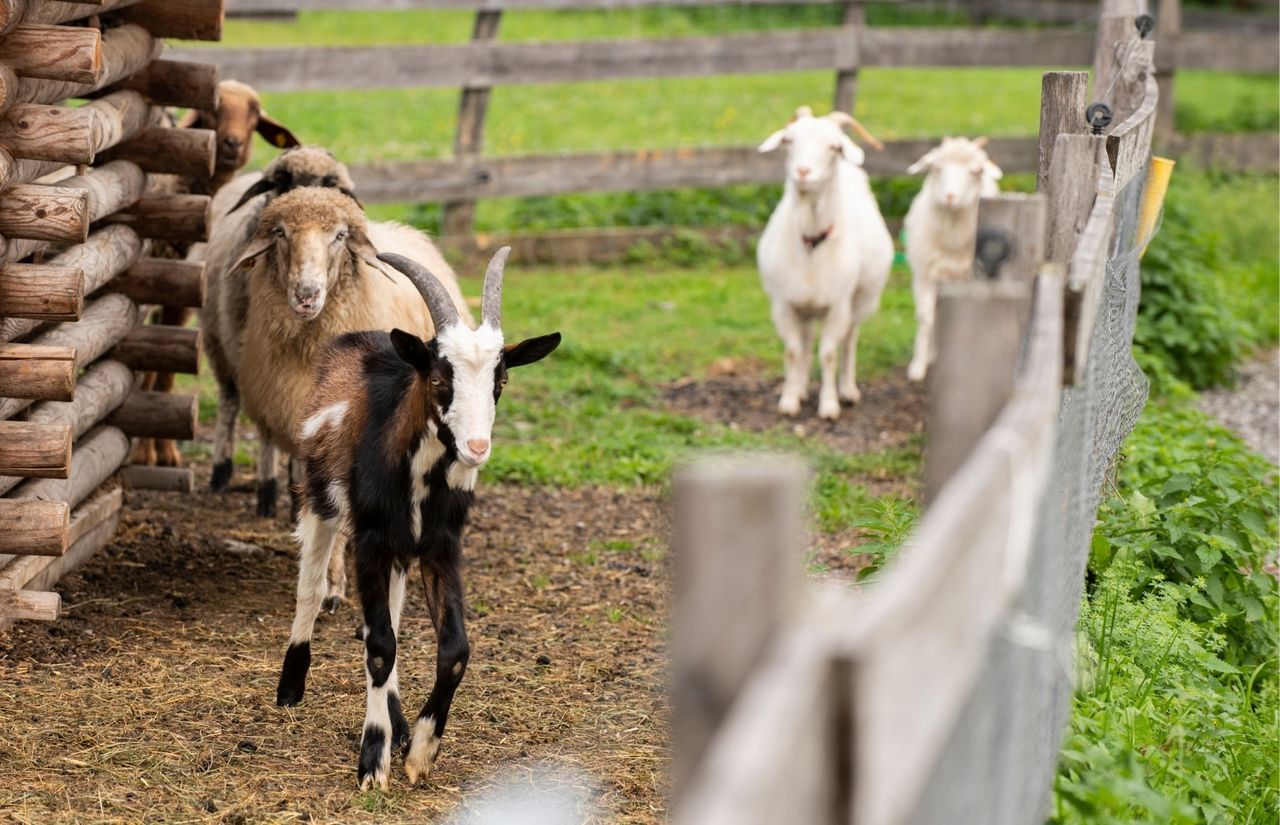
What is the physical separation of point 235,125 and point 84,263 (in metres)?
2.38

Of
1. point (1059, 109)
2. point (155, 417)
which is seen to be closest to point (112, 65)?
point (155, 417)

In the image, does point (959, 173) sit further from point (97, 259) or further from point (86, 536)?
point (86, 536)

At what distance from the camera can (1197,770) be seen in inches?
161

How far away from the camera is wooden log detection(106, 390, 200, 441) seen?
730cm

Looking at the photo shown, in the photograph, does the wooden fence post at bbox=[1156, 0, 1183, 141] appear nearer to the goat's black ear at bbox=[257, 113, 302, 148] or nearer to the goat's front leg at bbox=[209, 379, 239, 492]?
the goat's black ear at bbox=[257, 113, 302, 148]

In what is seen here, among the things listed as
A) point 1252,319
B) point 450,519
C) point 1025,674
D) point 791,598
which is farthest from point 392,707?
point 1252,319

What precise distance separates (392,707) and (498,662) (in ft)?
2.99

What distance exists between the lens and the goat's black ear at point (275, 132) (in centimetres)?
827

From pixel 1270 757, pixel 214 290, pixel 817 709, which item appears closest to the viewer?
pixel 817 709

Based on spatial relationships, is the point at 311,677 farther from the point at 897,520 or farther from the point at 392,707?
the point at 897,520

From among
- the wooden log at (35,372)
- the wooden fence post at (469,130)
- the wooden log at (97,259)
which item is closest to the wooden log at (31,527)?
the wooden log at (35,372)

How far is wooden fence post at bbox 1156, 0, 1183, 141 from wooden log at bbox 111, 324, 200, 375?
10.4m

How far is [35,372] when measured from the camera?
17.4 ft

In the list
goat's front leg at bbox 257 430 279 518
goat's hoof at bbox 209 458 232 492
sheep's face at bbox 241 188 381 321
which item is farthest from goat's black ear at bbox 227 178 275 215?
goat's hoof at bbox 209 458 232 492
